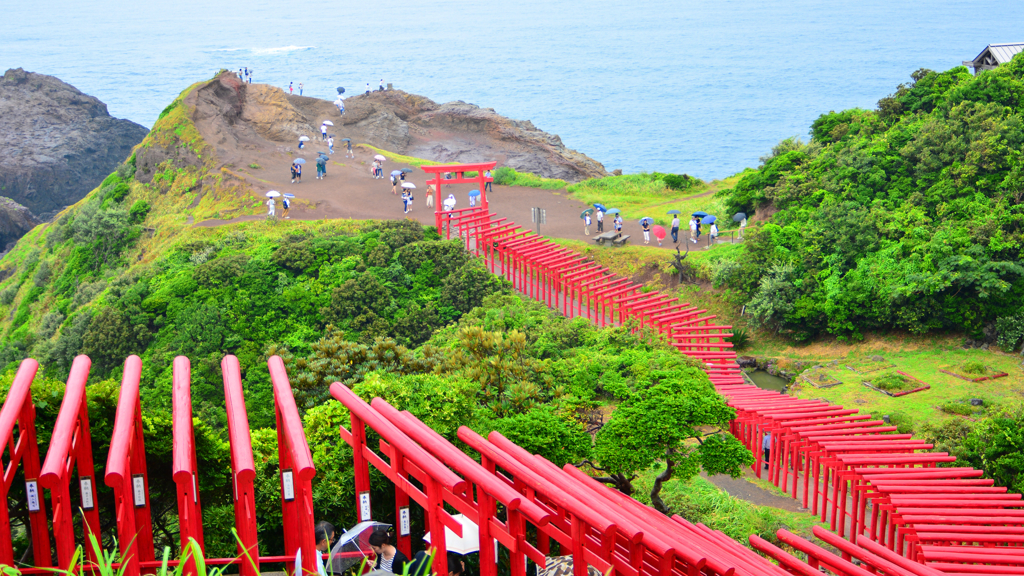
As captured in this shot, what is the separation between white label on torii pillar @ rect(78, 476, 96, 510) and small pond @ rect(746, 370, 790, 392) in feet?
80.9

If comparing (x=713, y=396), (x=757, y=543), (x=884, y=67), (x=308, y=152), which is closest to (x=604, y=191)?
(x=308, y=152)

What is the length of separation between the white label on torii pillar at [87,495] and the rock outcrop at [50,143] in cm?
7666

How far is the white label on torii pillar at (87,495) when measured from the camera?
28.5 feet

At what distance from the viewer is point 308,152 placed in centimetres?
5253

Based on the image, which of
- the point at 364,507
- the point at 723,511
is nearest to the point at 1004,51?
the point at 723,511

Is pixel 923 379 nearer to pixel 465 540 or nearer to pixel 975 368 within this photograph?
pixel 975 368

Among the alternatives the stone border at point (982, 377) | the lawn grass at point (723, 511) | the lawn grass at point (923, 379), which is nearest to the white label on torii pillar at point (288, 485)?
the lawn grass at point (723, 511)

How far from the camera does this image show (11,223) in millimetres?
68438

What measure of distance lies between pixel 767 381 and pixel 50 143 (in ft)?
237

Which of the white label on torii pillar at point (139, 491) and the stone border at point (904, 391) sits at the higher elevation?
the white label on torii pillar at point (139, 491)

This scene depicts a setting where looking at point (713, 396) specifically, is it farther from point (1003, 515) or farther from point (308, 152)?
point (308, 152)

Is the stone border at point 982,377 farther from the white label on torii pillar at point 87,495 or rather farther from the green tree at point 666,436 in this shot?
the white label on torii pillar at point 87,495

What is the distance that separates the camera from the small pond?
30.1m

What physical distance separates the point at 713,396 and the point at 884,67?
17428cm
